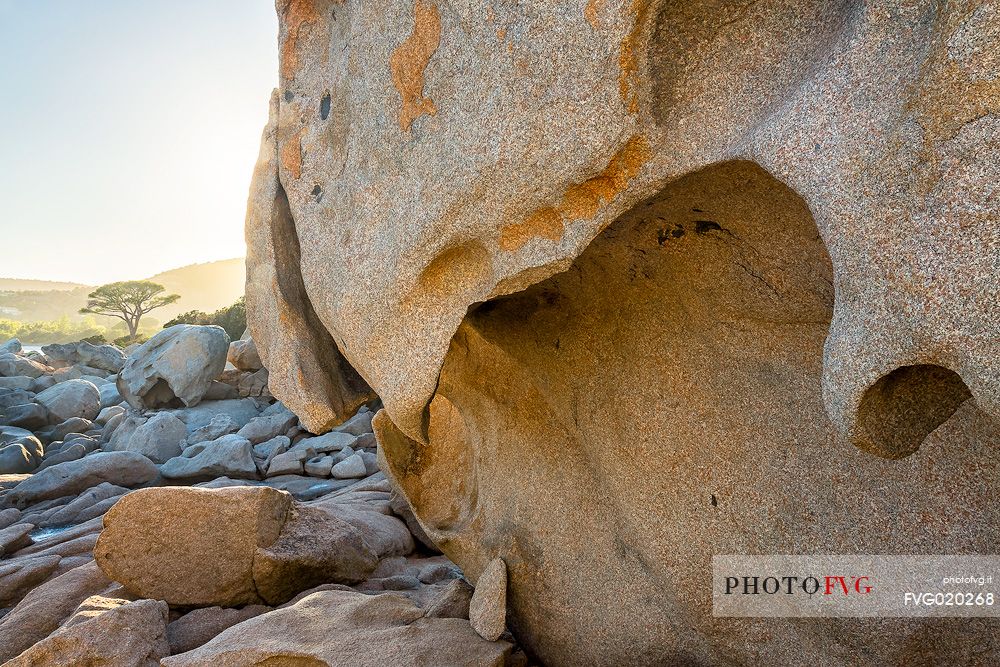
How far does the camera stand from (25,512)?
596cm

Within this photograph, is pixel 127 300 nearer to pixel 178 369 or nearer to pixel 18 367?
pixel 18 367

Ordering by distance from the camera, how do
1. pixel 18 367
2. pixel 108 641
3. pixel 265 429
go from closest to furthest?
pixel 108 641 < pixel 265 429 < pixel 18 367

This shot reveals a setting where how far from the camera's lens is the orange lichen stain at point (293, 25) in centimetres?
274

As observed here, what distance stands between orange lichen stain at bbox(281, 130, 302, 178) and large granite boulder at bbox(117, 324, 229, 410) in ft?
31.8

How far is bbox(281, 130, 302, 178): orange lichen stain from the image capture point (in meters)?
2.72

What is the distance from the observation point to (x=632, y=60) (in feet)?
5.27

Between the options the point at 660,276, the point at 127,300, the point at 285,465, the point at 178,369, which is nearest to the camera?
the point at 660,276

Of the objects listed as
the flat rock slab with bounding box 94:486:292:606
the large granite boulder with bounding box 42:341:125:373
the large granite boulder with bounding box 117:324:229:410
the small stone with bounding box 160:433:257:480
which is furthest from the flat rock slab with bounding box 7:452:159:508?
the large granite boulder with bounding box 42:341:125:373

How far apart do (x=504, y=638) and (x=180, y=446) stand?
23.6ft

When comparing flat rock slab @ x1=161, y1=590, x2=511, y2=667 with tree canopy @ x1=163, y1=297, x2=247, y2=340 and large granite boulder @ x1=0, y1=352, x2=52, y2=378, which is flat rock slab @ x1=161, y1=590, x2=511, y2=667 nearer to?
tree canopy @ x1=163, y1=297, x2=247, y2=340

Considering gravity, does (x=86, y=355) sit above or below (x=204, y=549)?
above

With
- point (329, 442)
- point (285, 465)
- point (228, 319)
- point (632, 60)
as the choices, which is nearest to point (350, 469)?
point (285, 465)

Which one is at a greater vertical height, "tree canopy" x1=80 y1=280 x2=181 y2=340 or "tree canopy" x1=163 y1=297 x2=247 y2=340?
"tree canopy" x1=80 y1=280 x2=181 y2=340

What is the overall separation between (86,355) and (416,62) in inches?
800
